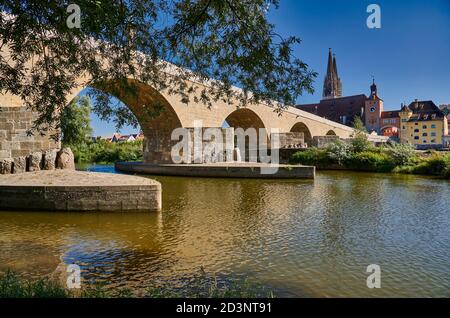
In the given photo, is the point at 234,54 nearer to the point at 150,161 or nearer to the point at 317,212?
the point at 317,212

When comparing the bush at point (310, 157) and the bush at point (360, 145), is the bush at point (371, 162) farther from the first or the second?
the bush at point (310, 157)

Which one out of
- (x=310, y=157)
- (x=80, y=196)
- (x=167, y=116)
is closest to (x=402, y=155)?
(x=310, y=157)

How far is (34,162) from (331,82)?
3671 inches

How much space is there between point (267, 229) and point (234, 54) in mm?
3126

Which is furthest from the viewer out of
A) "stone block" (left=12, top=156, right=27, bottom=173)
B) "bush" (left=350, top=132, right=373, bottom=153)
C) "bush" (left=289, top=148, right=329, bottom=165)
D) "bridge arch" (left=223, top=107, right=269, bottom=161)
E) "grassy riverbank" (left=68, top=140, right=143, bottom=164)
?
"grassy riverbank" (left=68, top=140, right=143, bottom=164)

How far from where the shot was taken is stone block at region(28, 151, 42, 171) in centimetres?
974

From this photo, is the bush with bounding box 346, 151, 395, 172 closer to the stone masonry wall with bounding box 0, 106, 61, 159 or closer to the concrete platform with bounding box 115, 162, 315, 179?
the concrete platform with bounding box 115, 162, 315, 179

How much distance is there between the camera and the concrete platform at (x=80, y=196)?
305 inches

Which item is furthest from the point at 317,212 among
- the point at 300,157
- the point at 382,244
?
the point at 300,157

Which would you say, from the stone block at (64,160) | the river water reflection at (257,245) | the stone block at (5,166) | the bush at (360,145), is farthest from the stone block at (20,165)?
the bush at (360,145)

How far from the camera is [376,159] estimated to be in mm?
21141

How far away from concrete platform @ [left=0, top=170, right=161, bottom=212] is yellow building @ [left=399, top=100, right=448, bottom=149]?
2390 inches

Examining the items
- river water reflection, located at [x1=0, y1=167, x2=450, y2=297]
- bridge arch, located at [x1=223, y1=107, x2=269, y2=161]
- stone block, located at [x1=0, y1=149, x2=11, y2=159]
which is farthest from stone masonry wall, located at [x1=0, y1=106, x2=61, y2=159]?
bridge arch, located at [x1=223, y1=107, x2=269, y2=161]

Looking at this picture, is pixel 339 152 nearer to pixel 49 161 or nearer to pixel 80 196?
pixel 49 161
